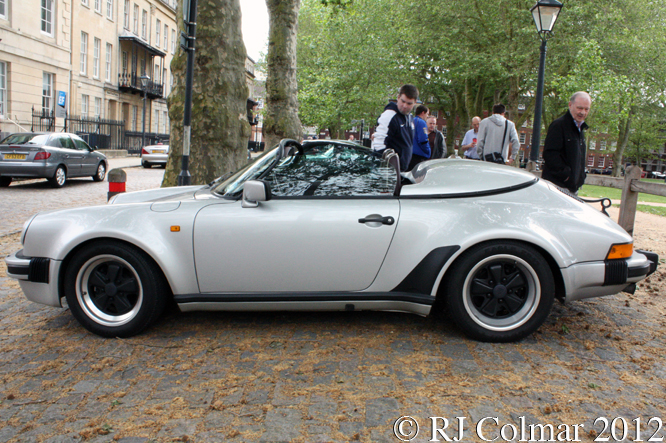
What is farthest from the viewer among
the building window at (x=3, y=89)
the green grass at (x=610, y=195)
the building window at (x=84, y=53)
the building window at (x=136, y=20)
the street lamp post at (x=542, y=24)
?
the building window at (x=136, y=20)

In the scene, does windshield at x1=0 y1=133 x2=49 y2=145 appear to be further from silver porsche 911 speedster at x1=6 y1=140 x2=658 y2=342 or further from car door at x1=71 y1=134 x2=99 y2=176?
silver porsche 911 speedster at x1=6 y1=140 x2=658 y2=342

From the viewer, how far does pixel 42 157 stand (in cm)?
1388

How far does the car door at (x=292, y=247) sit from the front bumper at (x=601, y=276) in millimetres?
1240

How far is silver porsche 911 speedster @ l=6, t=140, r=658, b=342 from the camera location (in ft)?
11.7

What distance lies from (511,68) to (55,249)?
2719 cm

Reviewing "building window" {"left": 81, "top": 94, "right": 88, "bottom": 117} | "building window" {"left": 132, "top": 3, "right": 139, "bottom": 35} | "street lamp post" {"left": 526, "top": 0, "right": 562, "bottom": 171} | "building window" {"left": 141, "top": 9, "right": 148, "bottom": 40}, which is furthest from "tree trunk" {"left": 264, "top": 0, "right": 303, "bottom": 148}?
"building window" {"left": 141, "top": 9, "right": 148, "bottom": 40}

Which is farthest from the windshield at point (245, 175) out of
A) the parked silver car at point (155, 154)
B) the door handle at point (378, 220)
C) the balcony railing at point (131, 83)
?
the balcony railing at point (131, 83)

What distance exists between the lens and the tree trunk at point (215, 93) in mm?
8594

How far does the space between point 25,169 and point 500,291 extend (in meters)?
13.5

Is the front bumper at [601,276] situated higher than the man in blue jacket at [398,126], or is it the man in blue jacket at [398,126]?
the man in blue jacket at [398,126]

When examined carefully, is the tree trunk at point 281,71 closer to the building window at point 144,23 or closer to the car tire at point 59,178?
the car tire at point 59,178

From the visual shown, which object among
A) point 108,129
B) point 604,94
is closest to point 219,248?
point 604,94

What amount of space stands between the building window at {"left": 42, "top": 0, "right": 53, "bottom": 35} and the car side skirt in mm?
28208

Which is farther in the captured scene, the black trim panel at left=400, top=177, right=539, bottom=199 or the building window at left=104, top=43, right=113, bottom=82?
the building window at left=104, top=43, right=113, bottom=82
